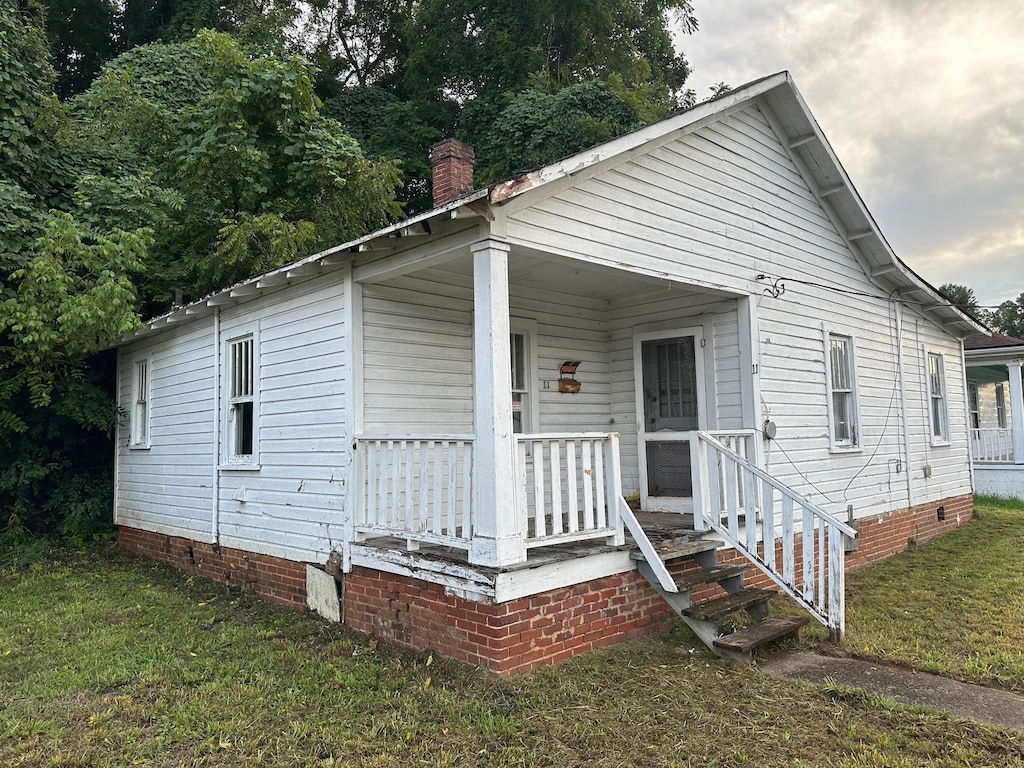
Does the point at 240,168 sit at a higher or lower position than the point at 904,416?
higher

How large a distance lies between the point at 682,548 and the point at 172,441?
7118 millimetres

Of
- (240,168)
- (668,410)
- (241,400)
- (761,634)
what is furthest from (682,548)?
(240,168)

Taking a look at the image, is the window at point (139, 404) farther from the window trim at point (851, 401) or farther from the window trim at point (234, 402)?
the window trim at point (851, 401)

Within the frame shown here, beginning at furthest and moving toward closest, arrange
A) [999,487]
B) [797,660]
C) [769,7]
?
[999,487], [769,7], [797,660]

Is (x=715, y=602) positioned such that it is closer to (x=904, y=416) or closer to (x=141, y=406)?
(x=904, y=416)

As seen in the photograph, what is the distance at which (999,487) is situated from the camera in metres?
16.0

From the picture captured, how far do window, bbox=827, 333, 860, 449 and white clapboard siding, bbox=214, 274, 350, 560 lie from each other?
20.8 ft

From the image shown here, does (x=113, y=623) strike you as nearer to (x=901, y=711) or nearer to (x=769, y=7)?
(x=901, y=711)

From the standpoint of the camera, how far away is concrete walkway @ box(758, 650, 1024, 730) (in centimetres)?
443

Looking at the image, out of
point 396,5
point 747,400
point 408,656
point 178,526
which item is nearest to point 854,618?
point 747,400

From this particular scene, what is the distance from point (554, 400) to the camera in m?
8.32

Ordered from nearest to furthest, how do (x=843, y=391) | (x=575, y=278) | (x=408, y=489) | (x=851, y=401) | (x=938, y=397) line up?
1. (x=408, y=489)
2. (x=575, y=278)
3. (x=843, y=391)
4. (x=851, y=401)
5. (x=938, y=397)

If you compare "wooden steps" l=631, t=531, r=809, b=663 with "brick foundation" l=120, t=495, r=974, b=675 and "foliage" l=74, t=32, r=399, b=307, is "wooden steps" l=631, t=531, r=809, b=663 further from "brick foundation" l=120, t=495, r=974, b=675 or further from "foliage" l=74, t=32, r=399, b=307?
"foliage" l=74, t=32, r=399, b=307

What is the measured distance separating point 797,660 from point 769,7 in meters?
13.7
